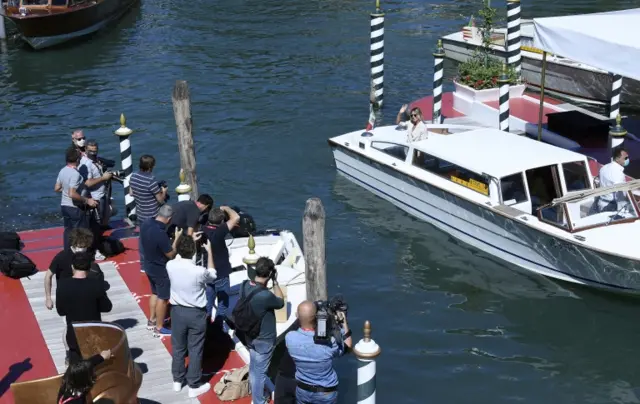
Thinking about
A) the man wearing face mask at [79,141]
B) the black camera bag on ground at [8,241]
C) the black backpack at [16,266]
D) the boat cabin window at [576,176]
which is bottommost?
the black backpack at [16,266]

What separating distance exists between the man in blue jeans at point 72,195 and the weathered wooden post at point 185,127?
6.54 ft

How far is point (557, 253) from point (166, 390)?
6.47m

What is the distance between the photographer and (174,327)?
9602mm

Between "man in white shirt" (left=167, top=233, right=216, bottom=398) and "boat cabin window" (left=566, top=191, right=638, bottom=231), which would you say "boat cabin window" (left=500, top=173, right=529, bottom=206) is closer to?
"boat cabin window" (left=566, top=191, right=638, bottom=231)

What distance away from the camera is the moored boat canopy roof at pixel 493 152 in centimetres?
1416

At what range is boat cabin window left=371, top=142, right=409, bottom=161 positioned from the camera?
54.7 ft

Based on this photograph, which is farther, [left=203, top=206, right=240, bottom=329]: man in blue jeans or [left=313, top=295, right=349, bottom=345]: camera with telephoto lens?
[left=203, top=206, right=240, bottom=329]: man in blue jeans

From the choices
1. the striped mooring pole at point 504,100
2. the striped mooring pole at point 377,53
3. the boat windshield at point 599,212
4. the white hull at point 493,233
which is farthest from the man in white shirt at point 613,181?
the striped mooring pole at point 377,53

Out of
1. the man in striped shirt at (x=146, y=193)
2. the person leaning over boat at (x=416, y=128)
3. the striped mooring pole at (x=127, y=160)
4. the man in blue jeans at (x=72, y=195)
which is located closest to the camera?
the man in blue jeans at (x=72, y=195)

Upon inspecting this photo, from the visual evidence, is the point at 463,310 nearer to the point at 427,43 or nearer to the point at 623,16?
the point at 623,16

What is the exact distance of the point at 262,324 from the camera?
9211mm

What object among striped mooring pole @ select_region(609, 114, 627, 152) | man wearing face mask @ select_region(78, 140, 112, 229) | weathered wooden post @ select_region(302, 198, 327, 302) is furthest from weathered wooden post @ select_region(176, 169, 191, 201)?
striped mooring pole @ select_region(609, 114, 627, 152)

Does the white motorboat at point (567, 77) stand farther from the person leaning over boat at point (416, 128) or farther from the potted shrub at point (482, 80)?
the person leaning over boat at point (416, 128)

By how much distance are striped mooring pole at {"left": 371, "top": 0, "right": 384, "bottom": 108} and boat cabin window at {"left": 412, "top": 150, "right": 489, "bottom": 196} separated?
5.99 meters
